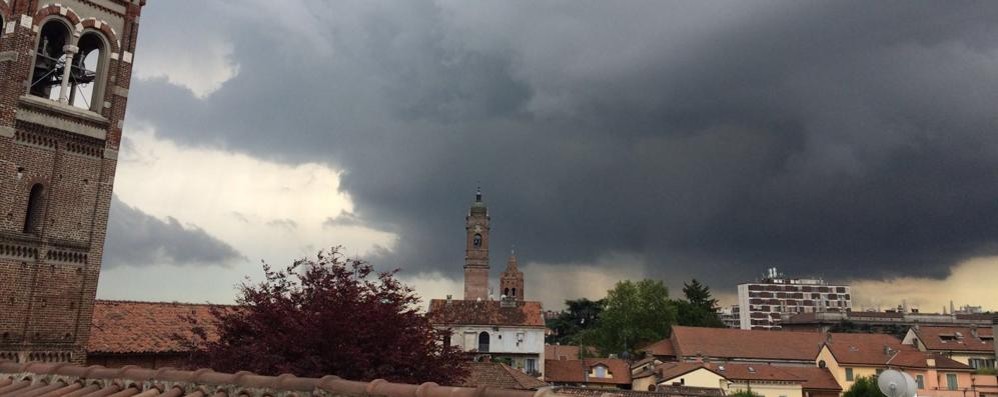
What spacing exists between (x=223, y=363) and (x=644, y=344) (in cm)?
8073

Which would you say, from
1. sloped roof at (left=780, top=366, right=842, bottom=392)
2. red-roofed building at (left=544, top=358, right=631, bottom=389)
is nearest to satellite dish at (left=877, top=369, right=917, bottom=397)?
red-roofed building at (left=544, top=358, right=631, bottom=389)

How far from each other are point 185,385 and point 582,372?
5844cm

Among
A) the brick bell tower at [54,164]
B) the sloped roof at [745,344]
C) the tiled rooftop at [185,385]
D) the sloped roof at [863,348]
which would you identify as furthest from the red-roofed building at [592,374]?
the tiled rooftop at [185,385]

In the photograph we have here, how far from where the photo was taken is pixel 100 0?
23.8 m

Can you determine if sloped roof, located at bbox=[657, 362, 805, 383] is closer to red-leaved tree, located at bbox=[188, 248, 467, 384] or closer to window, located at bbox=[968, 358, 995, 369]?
window, located at bbox=[968, 358, 995, 369]

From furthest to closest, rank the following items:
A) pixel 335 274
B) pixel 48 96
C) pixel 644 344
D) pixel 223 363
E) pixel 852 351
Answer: pixel 644 344, pixel 852 351, pixel 48 96, pixel 335 274, pixel 223 363

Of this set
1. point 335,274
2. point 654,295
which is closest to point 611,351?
point 654,295

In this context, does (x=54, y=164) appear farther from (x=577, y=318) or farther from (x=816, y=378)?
(x=577, y=318)

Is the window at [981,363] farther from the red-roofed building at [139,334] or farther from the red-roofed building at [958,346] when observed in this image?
the red-roofed building at [139,334]

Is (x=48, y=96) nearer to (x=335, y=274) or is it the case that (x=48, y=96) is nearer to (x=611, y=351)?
(x=335, y=274)

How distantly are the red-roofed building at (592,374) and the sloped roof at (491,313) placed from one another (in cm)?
537

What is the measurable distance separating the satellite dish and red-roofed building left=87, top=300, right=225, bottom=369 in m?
22.5

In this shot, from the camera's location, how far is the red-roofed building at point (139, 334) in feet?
86.6

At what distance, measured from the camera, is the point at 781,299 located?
17400cm
